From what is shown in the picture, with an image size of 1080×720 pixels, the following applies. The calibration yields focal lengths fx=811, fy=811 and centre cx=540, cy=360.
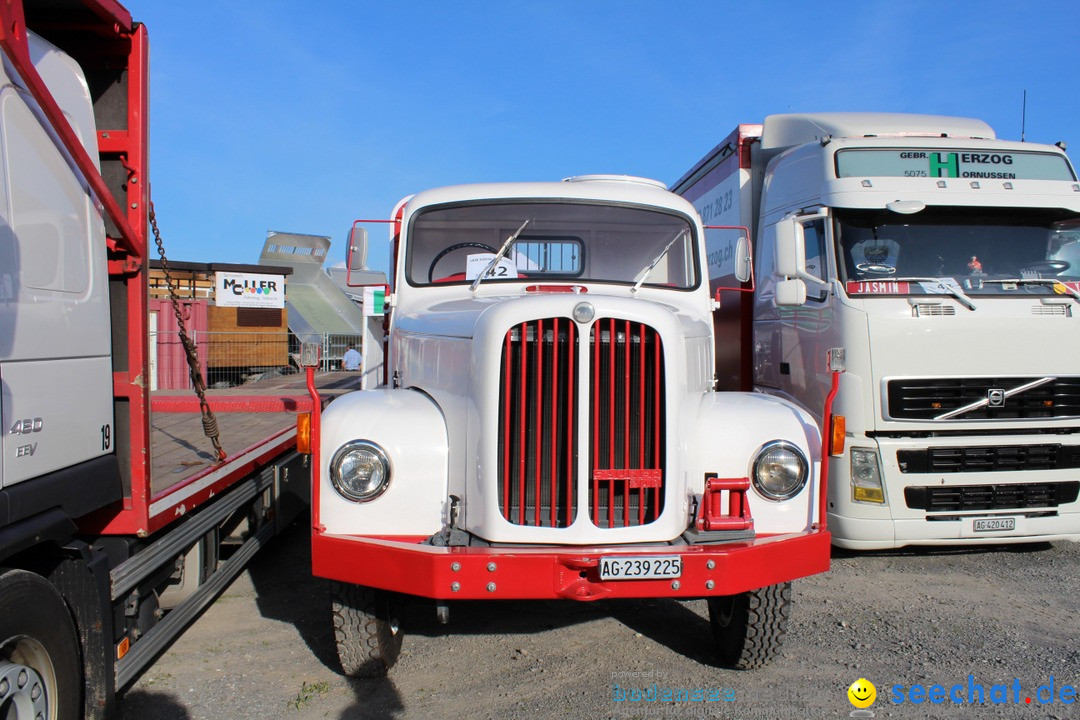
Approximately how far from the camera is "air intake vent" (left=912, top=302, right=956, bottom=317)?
A: 5320mm

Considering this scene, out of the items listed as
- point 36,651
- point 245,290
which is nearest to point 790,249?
point 36,651

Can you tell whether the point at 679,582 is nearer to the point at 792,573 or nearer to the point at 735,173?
the point at 792,573

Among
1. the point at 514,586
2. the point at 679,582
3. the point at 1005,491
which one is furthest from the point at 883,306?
the point at 514,586

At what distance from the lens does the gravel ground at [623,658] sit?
11.9 feet

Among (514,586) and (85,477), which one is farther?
(514,586)

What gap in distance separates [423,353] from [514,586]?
56.3 inches

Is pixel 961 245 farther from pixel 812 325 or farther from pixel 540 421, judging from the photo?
pixel 540 421

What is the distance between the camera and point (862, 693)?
3742 millimetres

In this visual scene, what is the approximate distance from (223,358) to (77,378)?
14713mm

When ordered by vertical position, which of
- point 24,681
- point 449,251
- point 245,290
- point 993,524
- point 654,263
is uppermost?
point 245,290

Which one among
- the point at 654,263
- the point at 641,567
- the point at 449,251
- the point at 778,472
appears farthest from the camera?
the point at 449,251

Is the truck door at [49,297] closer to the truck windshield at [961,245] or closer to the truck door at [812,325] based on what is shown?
the truck door at [812,325]

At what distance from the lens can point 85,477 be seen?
9.37 feet

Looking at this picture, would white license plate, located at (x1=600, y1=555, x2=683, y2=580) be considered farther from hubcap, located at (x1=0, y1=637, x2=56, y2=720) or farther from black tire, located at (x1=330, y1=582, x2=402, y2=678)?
hubcap, located at (x1=0, y1=637, x2=56, y2=720)
